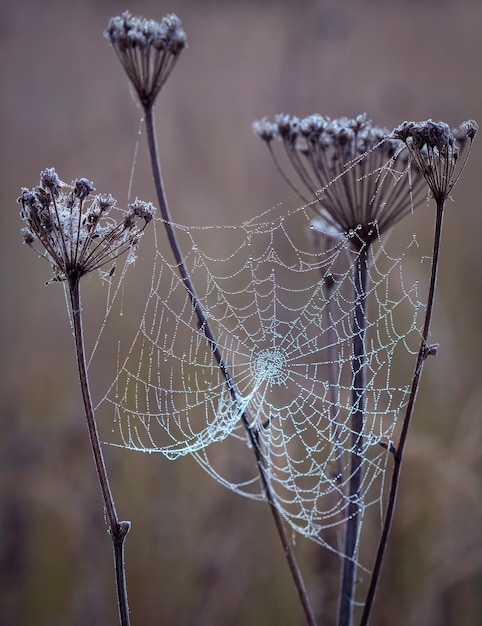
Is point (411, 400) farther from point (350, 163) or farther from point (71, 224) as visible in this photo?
point (71, 224)

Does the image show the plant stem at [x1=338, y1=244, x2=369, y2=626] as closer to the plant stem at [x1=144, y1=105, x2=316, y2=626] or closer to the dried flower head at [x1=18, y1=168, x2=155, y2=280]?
the plant stem at [x1=144, y1=105, x2=316, y2=626]

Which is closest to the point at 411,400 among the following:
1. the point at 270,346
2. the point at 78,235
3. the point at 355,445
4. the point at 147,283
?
the point at 355,445

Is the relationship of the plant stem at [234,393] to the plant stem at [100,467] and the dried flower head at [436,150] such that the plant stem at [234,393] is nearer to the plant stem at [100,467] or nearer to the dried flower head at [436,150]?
the plant stem at [100,467]

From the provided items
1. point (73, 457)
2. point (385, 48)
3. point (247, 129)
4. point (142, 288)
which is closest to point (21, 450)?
point (73, 457)

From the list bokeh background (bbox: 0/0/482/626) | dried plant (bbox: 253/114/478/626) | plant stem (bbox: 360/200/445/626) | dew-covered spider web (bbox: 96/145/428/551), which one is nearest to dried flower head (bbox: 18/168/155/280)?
dried plant (bbox: 253/114/478/626)

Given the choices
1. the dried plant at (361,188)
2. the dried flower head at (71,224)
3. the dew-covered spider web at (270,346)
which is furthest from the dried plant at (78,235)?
the dew-covered spider web at (270,346)

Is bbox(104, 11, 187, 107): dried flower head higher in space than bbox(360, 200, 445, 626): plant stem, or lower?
higher
